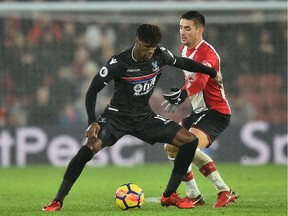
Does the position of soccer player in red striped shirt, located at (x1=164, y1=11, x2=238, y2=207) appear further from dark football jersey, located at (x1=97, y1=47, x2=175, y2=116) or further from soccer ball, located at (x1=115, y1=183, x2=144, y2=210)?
soccer ball, located at (x1=115, y1=183, x2=144, y2=210)

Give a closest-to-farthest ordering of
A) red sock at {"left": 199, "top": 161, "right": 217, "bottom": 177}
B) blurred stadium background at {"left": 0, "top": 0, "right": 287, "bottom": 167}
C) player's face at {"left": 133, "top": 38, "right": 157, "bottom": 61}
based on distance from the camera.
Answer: player's face at {"left": 133, "top": 38, "right": 157, "bottom": 61}, red sock at {"left": 199, "top": 161, "right": 217, "bottom": 177}, blurred stadium background at {"left": 0, "top": 0, "right": 287, "bottom": 167}

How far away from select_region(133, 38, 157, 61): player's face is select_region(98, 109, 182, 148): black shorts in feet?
2.25

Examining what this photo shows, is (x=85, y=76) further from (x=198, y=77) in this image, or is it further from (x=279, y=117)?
(x=198, y=77)

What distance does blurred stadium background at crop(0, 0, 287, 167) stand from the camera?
58.9 ft

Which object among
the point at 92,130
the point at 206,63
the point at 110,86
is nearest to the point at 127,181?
the point at 110,86

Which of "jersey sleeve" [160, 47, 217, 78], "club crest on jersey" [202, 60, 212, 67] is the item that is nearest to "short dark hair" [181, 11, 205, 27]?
"club crest on jersey" [202, 60, 212, 67]

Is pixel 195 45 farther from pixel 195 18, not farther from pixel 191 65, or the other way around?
pixel 191 65

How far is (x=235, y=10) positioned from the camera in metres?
18.8

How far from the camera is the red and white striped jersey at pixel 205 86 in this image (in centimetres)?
1030

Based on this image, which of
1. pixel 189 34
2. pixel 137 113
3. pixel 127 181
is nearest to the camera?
pixel 137 113

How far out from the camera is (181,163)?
9.62 meters

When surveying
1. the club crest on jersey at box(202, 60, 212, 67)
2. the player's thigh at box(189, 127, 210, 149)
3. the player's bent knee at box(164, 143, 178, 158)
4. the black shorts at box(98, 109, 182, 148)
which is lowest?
the player's bent knee at box(164, 143, 178, 158)

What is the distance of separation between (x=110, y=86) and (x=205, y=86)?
26.8 ft

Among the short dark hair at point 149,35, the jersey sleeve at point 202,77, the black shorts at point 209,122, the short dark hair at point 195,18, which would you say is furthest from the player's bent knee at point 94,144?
the short dark hair at point 195,18
